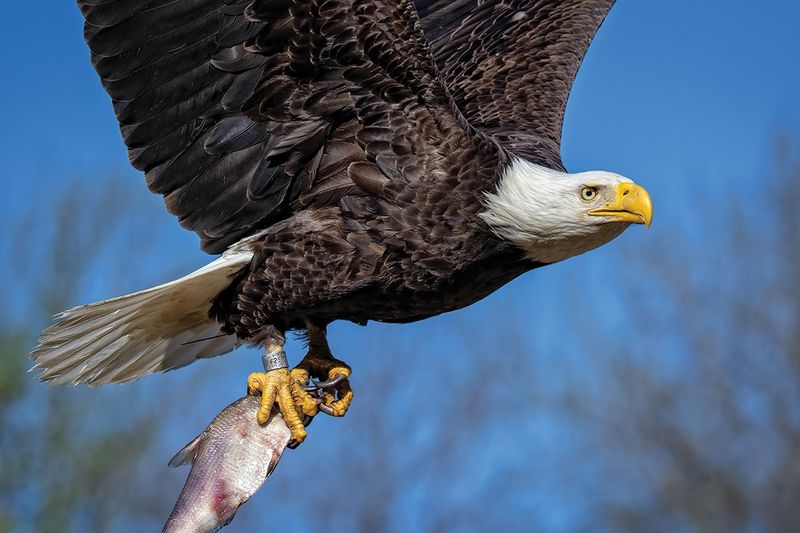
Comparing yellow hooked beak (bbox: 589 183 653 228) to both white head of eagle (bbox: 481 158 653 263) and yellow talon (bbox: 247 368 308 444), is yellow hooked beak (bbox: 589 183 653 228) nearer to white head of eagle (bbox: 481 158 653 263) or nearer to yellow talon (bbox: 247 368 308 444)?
white head of eagle (bbox: 481 158 653 263)

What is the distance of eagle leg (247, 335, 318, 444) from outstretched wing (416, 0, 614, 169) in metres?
1.24

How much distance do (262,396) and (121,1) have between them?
1308 mm

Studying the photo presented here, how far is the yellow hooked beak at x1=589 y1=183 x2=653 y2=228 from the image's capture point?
3945 millimetres

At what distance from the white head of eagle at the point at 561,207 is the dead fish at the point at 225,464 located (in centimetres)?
98

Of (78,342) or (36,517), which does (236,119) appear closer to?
(78,342)

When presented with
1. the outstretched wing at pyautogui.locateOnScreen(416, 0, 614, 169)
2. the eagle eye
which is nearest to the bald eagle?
the eagle eye

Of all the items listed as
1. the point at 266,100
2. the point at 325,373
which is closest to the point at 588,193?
the point at 266,100

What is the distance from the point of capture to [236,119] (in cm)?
404

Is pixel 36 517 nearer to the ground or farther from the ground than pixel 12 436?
nearer to the ground

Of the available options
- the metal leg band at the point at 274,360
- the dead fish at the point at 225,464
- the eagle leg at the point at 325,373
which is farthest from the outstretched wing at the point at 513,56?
the dead fish at the point at 225,464

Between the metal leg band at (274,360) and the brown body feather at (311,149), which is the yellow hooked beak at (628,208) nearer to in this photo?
the brown body feather at (311,149)

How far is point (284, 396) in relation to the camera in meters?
4.15

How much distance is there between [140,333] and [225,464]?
0.89m

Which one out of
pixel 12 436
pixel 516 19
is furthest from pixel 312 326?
pixel 12 436
